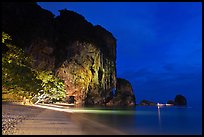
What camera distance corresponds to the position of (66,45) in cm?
5528

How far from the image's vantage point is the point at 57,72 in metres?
54.5

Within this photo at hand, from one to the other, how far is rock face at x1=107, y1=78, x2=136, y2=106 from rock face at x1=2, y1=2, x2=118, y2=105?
14766 millimetres

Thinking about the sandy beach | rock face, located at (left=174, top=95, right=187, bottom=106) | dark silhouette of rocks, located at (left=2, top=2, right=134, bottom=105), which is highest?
dark silhouette of rocks, located at (left=2, top=2, right=134, bottom=105)

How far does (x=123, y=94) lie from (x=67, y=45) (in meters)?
31.2

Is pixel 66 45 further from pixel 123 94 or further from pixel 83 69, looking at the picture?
pixel 123 94

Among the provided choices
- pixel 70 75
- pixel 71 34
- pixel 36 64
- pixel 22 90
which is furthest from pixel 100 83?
pixel 22 90

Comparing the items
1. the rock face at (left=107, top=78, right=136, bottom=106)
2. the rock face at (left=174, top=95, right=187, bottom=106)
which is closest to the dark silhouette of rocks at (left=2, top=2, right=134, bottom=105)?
the rock face at (left=107, top=78, right=136, bottom=106)

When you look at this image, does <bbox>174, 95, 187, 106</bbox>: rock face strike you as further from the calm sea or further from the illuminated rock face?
the calm sea

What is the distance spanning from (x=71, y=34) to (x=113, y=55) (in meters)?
13.3

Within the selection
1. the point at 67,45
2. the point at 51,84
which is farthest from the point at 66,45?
the point at 51,84

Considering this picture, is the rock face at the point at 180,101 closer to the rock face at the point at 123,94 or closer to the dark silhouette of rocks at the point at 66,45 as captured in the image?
the rock face at the point at 123,94

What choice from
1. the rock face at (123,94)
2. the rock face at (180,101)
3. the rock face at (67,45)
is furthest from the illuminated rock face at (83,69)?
the rock face at (180,101)

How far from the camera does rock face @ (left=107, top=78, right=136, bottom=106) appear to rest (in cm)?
7934

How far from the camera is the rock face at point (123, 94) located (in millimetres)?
79338
